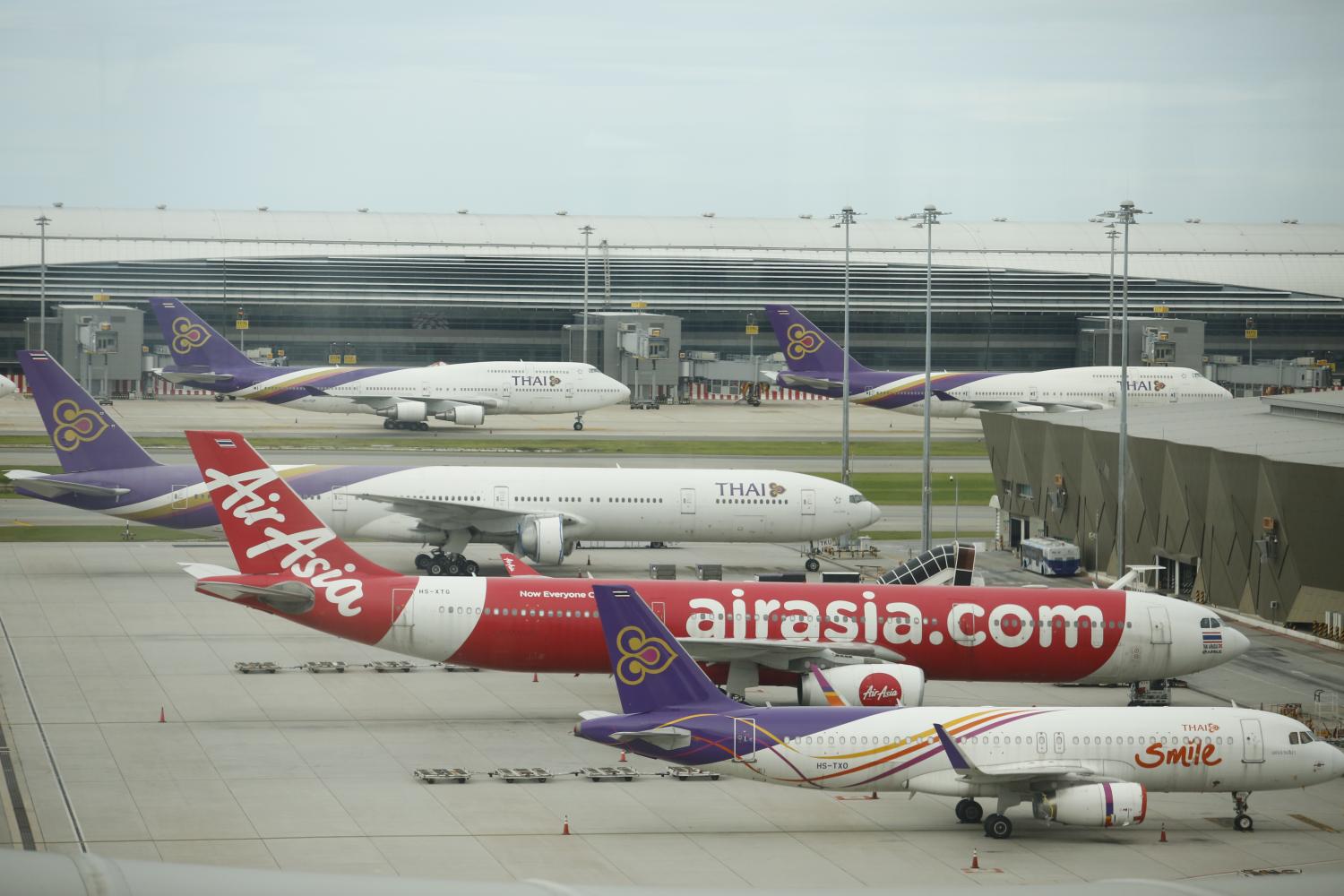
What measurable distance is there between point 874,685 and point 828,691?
1.17 metres

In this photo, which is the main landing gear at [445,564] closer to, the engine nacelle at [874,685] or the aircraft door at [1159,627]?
the engine nacelle at [874,685]

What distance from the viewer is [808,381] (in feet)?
396

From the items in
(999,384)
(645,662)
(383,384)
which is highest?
(999,384)

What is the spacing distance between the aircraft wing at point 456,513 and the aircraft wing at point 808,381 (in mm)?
58889

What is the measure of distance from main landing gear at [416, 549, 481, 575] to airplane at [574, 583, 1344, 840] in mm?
29179

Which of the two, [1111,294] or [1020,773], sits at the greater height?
[1111,294]

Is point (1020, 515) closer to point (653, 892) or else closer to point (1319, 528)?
point (1319, 528)

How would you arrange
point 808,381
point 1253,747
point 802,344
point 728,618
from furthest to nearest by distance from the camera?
point 802,344, point 808,381, point 728,618, point 1253,747

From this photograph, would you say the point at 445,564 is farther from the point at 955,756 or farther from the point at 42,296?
the point at 42,296

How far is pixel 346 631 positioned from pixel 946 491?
5701 cm

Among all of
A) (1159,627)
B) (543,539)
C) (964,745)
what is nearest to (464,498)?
(543,539)

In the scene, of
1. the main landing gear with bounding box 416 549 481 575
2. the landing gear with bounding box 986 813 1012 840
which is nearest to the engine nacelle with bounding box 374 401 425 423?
the main landing gear with bounding box 416 549 481 575

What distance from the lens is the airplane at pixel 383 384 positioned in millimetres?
115750

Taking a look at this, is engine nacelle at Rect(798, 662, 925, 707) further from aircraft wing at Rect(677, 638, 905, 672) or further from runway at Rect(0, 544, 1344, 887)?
runway at Rect(0, 544, 1344, 887)
